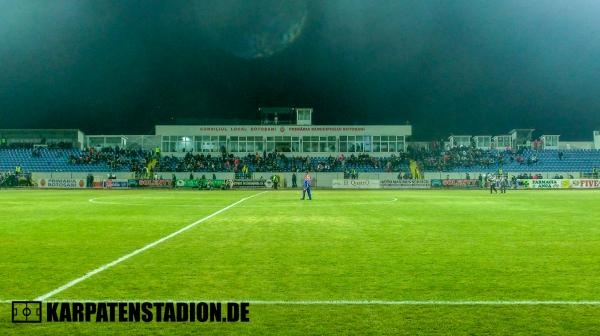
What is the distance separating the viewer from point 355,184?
62094 mm

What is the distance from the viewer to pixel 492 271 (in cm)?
902

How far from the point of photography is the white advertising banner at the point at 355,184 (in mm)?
61925

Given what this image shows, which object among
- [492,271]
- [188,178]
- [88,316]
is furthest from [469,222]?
[188,178]

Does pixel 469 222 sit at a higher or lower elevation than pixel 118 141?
lower

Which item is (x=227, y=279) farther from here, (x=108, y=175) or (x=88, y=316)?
(x=108, y=175)

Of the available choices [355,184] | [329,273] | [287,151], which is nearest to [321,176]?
[355,184]

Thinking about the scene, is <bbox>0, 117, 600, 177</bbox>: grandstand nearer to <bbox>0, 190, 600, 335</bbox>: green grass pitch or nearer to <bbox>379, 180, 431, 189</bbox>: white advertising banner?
<bbox>379, 180, 431, 189</bbox>: white advertising banner

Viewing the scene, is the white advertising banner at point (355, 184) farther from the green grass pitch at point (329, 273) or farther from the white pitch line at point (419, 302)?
the white pitch line at point (419, 302)

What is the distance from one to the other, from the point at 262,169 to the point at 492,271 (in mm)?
61088

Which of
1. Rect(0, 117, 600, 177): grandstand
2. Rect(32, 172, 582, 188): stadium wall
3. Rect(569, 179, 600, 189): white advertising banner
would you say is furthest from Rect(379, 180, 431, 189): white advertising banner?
Rect(569, 179, 600, 189): white advertising banner

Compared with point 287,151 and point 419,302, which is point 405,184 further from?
point 419,302

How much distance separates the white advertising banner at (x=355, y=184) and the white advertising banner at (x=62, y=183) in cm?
2899

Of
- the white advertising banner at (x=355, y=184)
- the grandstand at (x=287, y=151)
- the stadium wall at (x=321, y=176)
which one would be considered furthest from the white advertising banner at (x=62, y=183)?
the white advertising banner at (x=355, y=184)

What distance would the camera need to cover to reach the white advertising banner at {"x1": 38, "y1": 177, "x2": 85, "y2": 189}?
6197cm
